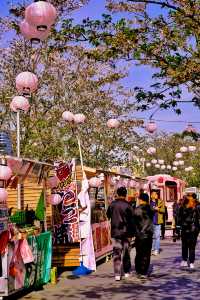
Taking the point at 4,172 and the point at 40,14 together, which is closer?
the point at 40,14

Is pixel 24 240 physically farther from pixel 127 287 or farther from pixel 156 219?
pixel 156 219

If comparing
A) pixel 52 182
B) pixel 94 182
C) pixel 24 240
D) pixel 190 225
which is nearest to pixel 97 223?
pixel 94 182

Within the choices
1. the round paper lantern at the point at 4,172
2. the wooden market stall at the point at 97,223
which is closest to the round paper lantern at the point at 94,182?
the wooden market stall at the point at 97,223

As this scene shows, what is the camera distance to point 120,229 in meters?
13.2

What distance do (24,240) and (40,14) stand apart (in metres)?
4.83

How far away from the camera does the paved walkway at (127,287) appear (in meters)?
11.2

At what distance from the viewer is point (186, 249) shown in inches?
601

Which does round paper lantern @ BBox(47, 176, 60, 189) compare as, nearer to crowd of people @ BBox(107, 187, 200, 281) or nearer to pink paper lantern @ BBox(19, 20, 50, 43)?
crowd of people @ BBox(107, 187, 200, 281)

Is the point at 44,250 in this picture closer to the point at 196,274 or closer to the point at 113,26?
the point at 196,274

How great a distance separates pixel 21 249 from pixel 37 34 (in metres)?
4.45

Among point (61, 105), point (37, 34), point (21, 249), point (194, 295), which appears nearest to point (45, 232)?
point (21, 249)

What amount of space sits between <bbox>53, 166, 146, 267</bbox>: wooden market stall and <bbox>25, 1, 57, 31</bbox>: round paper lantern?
7910 millimetres

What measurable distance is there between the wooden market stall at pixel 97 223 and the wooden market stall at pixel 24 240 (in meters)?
0.95

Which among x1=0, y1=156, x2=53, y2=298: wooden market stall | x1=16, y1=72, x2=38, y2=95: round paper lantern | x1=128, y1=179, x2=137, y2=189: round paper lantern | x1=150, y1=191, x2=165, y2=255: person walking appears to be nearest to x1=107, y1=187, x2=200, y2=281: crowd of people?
x1=0, y1=156, x2=53, y2=298: wooden market stall
